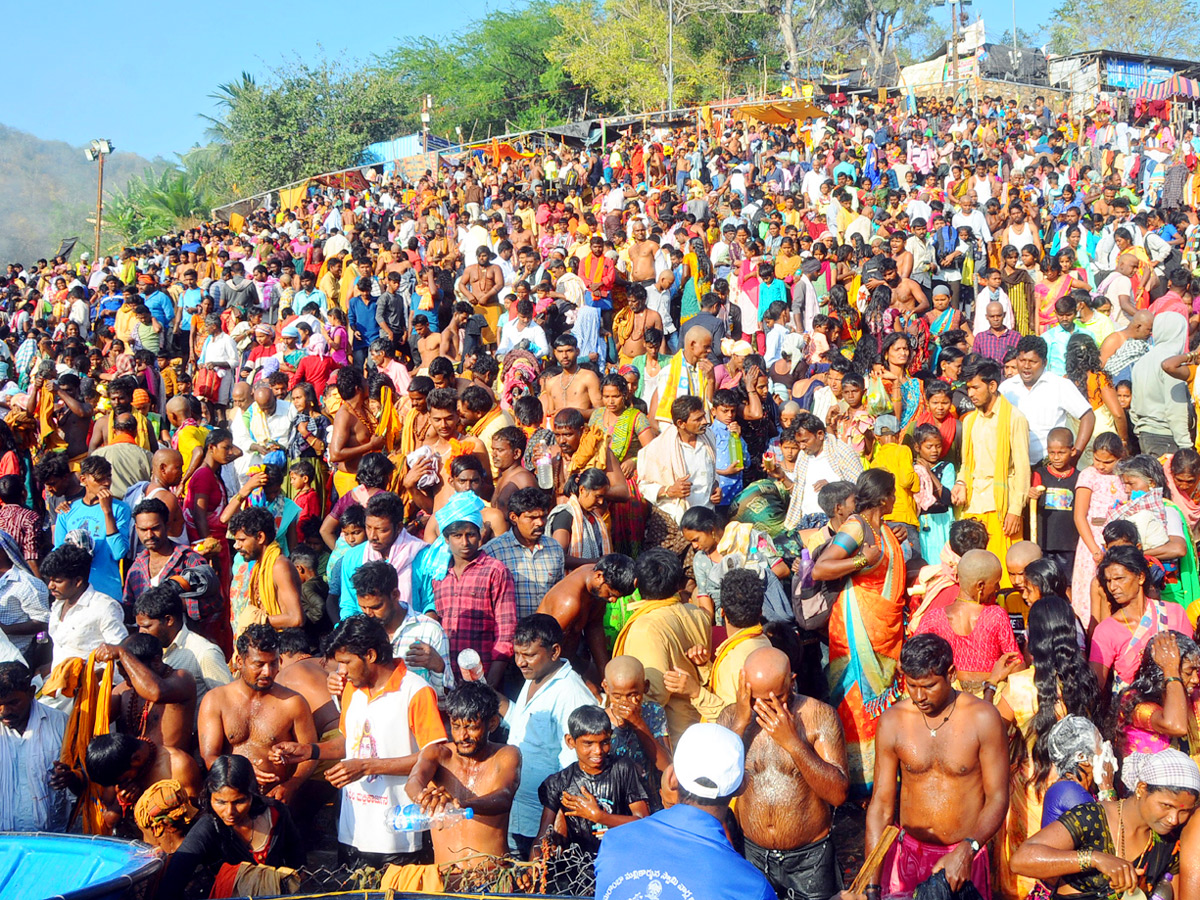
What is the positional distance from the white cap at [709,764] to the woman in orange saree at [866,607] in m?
2.11

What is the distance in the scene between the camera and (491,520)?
600cm

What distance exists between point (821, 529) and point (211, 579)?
323 centimetres

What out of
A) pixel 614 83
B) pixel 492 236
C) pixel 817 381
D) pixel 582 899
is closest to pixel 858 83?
pixel 614 83

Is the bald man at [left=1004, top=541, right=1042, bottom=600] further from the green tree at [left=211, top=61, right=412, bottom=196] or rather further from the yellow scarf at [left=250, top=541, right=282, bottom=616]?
the green tree at [left=211, top=61, right=412, bottom=196]

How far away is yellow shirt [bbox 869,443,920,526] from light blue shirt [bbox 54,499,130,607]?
4445 mm

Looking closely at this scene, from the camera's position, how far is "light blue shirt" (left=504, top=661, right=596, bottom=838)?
441cm

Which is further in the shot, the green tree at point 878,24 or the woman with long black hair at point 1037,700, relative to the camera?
the green tree at point 878,24

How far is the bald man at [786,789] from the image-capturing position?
3.89 meters

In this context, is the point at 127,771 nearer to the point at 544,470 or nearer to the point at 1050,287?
the point at 544,470

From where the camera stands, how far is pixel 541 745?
175 inches

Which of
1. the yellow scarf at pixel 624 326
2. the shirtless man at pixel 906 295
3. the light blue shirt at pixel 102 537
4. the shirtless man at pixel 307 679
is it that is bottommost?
the shirtless man at pixel 307 679

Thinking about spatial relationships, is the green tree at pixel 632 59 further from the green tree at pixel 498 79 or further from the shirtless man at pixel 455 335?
the shirtless man at pixel 455 335

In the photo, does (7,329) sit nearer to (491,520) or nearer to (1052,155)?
(491,520)

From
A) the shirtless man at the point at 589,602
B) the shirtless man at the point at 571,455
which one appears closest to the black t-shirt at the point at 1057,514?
the shirtless man at the point at 571,455
